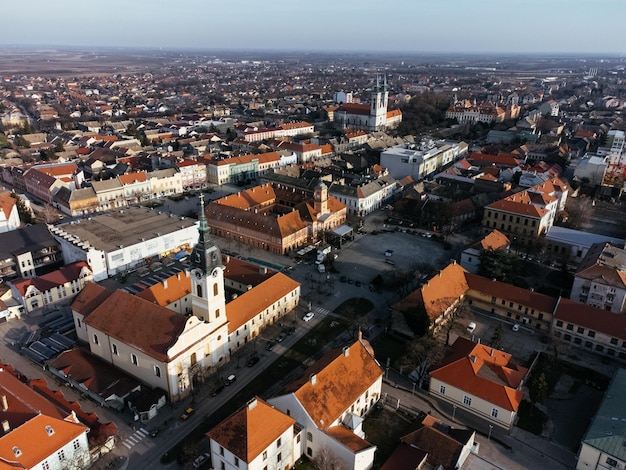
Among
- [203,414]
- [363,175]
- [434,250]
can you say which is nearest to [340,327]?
[203,414]

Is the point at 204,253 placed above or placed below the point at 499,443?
above

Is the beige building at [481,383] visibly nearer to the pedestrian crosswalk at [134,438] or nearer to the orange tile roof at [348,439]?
the orange tile roof at [348,439]

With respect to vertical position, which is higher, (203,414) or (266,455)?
(266,455)

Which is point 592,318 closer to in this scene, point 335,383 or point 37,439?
point 335,383

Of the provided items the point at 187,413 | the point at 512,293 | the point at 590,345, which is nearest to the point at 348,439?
the point at 187,413

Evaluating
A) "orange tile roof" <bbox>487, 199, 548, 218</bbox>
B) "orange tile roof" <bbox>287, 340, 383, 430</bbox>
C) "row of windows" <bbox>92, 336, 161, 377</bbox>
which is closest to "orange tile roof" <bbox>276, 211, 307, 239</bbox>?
"orange tile roof" <bbox>487, 199, 548, 218</bbox>

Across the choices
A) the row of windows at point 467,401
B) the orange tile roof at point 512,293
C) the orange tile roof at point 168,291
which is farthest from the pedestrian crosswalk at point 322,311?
the orange tile roof at point 512,293

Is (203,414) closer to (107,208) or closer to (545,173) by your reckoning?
(107,208)
